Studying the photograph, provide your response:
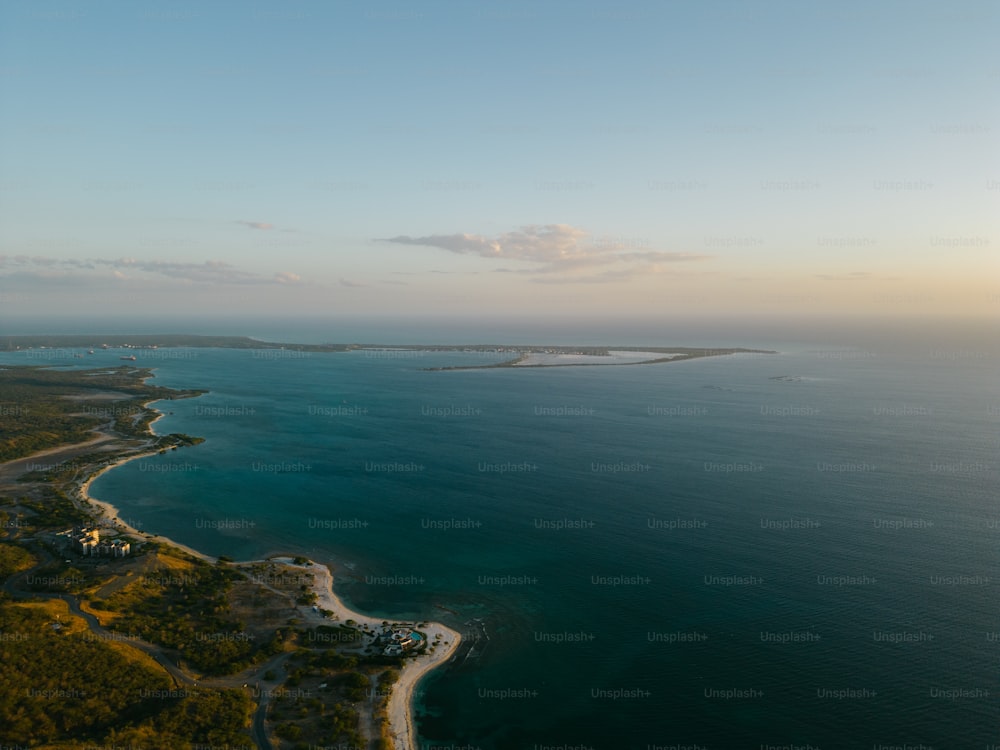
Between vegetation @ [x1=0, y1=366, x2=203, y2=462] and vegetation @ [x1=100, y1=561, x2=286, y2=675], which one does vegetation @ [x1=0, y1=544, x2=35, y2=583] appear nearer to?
vegetation @ [x1=100, y1=561, x2=286, y2=675]

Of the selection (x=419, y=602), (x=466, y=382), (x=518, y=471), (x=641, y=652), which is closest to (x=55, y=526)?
(x=419, y=602)

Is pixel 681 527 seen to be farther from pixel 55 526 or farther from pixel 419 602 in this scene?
pixel 55 526

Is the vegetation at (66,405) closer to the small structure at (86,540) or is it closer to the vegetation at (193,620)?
the small structure at (86,540)

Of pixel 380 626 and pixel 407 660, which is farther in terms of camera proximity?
pixel 380 626

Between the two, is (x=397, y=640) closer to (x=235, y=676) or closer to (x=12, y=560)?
(x=235, y=676)

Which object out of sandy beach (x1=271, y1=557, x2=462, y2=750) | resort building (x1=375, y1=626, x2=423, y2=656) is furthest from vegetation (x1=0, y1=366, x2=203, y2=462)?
resort building (x1=375, y1=626, x2=423, y2=656)

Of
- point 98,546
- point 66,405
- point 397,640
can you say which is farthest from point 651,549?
point 66,405
